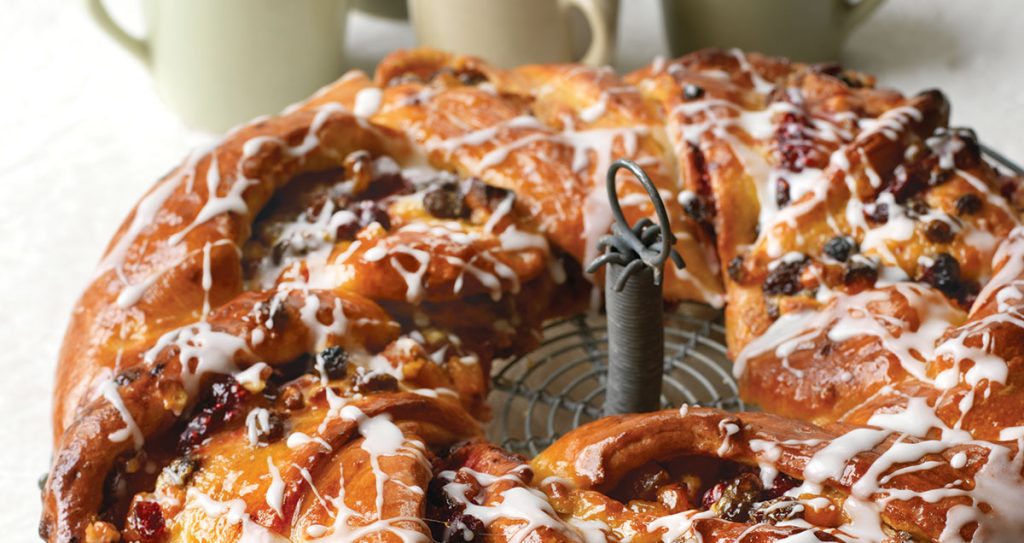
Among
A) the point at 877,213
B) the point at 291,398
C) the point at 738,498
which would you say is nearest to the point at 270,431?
the point at 291,398

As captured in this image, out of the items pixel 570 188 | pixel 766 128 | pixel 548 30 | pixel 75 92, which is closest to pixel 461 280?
pixel 570 188

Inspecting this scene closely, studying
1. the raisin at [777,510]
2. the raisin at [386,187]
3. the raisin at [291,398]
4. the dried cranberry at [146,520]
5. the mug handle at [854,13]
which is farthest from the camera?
the mug handle at [854,13]

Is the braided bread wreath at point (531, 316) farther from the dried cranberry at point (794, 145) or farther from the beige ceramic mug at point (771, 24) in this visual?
the beige ceramic mug at point (771, 24)

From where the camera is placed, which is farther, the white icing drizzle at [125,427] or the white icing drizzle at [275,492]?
the white icing drizzle at [125,427]

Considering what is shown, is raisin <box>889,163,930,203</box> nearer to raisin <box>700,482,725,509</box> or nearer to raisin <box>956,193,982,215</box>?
raisin <box>956,193,982,215</box>

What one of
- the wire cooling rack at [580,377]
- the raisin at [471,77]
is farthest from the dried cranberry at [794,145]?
the raisin at [471,77]
